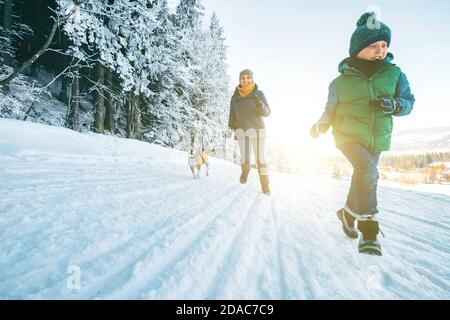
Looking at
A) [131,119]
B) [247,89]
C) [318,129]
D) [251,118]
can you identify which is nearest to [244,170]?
[251,118]

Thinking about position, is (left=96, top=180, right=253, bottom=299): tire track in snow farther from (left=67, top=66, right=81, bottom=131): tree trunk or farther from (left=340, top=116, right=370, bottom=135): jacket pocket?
(left=67, top=66, right=81, bottom=131): tree trunk

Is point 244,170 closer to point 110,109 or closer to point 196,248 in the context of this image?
point 196,248

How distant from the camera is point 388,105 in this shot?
226 centimetres

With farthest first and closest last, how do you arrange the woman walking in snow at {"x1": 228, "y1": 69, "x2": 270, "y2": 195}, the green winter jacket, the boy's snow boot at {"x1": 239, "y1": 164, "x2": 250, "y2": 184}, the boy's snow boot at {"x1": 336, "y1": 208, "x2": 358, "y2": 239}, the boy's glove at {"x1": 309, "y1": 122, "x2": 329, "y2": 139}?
the boy's snow boot at {"x1": 239, "y1": 164, "x2": 250, "y2": 184} → the woman walking in snow at {"x1": 228, "y1": 69, "x2": 270, "y2": 195} → the boy's glove at {"x1": 309, "y1": 122, "x2": 329, "y2": 139} → the boy's snow boot at {"x1": 336, "y1": 208, "x2": 358, "y2": 239} → the green winter jacket

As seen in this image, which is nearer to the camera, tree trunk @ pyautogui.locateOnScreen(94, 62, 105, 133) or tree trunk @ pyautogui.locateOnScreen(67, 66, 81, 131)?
tree trunk @ pyautogui.locateOnScreen(67, 66, 81, 131)

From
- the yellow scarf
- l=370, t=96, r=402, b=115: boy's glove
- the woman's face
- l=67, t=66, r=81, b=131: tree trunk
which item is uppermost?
l=67, t=66, r=81, b=131: tree trunk

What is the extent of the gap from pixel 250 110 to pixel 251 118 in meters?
0.16

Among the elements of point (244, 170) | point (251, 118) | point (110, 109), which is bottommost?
point (244, 170)

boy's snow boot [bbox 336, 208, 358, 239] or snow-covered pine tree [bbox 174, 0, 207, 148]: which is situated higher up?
snow-covered pine tree [bbox 174, 0, 207, 148]

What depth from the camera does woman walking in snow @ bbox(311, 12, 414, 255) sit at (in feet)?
7.89

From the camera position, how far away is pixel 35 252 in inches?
72.6

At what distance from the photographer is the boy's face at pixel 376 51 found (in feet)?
8.18

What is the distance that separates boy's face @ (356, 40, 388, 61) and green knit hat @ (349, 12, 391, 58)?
0.03m

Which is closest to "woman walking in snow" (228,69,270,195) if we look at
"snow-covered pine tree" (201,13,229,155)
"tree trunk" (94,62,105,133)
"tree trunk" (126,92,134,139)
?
"tree trunk" (94,62,105,133)
